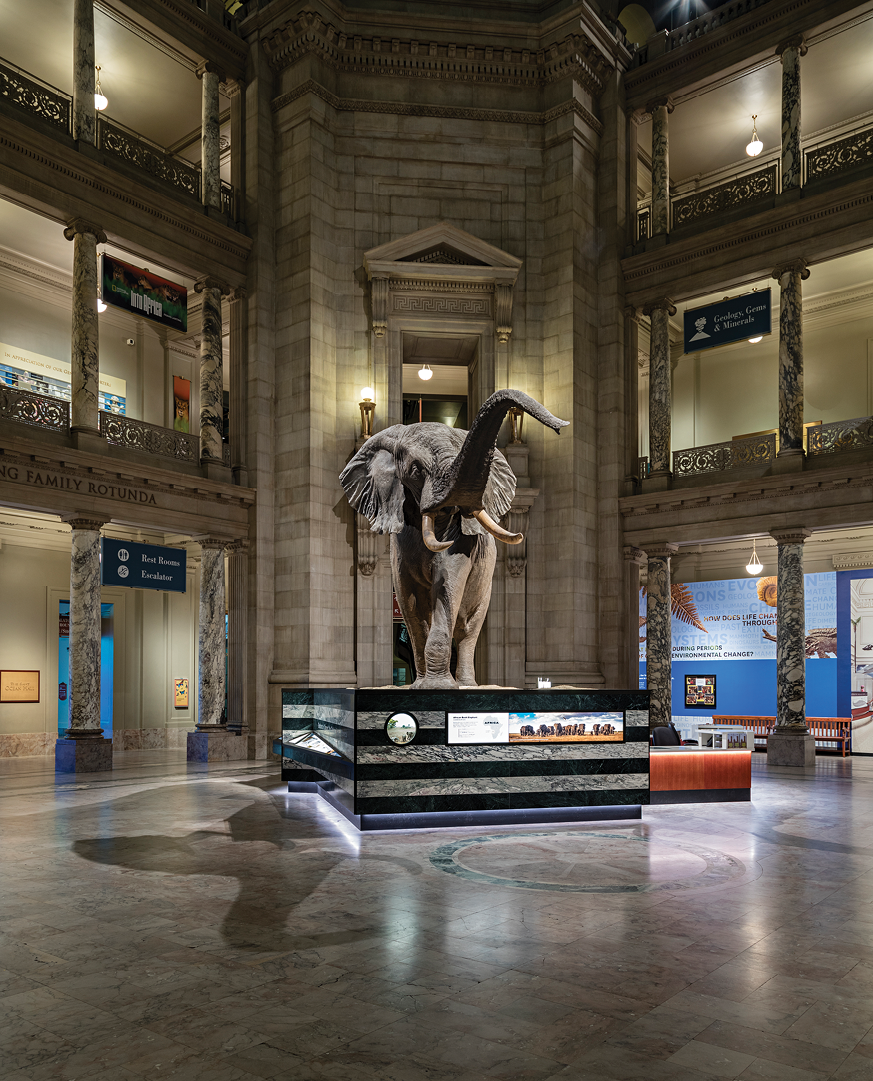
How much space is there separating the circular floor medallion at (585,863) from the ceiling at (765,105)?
17323 mm

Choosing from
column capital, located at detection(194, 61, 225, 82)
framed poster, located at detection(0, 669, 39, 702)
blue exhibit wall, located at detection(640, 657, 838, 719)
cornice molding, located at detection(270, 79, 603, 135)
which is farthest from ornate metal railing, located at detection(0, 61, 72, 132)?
blue exhibit wall, located at detection(640, 657, 838, 719)

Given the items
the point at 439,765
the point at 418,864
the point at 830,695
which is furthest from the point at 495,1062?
the point at 830,695

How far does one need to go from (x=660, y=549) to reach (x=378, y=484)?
34.5 feet

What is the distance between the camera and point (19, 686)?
1964 centimetres

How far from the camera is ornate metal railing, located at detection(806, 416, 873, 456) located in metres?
16.4

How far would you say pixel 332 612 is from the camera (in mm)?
17188

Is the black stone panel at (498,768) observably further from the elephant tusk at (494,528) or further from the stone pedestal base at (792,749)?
the stone pedestal base at (792,749)

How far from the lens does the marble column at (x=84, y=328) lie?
15.1 metres

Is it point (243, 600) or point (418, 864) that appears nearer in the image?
point (418, 864)

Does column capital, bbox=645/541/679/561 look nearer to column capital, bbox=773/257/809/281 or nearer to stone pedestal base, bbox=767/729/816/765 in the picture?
stone pedestal base, bbox=767/729/816/765

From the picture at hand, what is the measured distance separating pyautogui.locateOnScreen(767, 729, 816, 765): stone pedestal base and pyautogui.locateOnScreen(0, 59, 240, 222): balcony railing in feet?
49.5

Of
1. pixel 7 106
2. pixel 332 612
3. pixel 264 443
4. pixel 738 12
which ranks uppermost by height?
pixel 738 12

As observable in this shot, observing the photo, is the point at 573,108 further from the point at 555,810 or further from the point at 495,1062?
the point at 495,1062

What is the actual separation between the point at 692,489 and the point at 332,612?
776 cm
